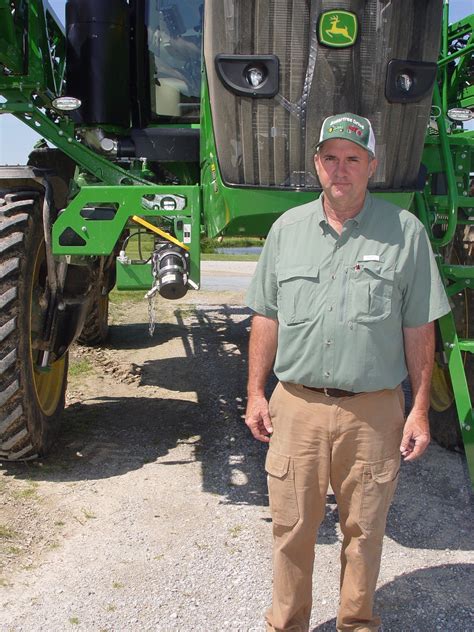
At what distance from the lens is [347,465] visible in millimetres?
2561

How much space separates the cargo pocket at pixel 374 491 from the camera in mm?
2537

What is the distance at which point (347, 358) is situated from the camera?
8.09 ft

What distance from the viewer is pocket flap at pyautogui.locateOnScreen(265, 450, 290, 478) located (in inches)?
102

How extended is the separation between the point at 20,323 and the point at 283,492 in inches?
78.0

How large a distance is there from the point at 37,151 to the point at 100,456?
8.61 feet

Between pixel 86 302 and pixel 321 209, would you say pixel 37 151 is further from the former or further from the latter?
pixel 321 209

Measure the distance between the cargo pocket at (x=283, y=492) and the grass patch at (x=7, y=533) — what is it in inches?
60.9

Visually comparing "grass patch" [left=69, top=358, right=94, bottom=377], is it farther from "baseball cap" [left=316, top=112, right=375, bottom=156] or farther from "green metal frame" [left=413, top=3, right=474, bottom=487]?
"baseball cap" [left=316, top=112, right=375, bottom=156]

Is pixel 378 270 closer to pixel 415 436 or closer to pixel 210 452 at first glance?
pixel 415 436

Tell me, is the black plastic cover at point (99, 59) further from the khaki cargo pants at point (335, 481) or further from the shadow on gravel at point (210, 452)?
the khaki cargo pants at point (335, 481)

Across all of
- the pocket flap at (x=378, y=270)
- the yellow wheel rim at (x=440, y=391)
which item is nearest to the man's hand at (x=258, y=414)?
the pocket flap at (x=378, y=270)

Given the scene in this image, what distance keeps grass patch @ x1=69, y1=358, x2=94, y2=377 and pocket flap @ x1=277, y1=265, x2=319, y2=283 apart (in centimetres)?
432

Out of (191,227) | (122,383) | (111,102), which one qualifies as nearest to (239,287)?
(122,383)

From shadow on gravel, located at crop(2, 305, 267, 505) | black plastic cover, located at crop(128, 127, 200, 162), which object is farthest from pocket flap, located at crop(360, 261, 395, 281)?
black plastic cover, located at crop(128, 127, 200, 162)
